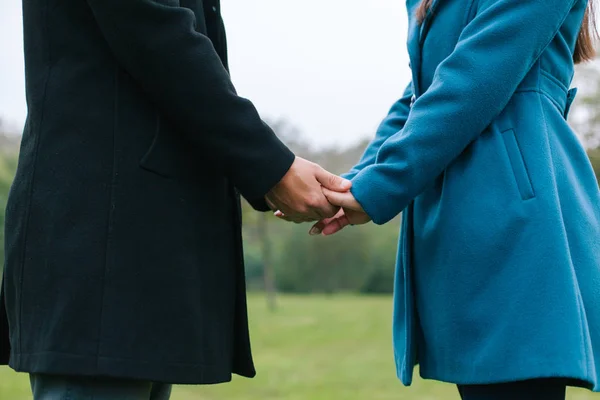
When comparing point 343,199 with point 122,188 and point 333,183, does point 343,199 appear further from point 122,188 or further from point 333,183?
point 122,188

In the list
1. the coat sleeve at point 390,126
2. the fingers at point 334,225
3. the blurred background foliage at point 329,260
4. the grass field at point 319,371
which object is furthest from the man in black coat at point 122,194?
the blurred background foliage at point 329,260

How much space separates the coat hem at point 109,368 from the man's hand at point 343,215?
0.57 meters

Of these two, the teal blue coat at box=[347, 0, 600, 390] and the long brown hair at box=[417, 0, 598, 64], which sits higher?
the long brown hair at box=[417, 0, 598, 64]

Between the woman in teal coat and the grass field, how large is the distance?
13.2ft

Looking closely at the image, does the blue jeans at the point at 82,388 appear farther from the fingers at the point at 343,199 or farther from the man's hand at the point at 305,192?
the fingers at the point at 343,199

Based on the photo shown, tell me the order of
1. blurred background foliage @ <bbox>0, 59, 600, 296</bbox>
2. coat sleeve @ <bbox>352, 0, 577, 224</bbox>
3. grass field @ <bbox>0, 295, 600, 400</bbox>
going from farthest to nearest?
blurred background foliage @ <bbox>0, 59, 600, 296</bbox>
grass field @ <bbox>0, 295, 600, 400</bbox>
coat sleeve @ <bbox>352, 0, 577, 224</bbox>

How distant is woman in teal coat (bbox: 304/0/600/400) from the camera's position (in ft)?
5.68

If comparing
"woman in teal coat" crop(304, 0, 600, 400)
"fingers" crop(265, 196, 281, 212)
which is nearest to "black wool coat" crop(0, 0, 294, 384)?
"fingers" crop(265, 196, 281, 212)

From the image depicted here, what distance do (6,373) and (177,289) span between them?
626 cm

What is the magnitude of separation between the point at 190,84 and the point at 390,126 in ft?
2.81

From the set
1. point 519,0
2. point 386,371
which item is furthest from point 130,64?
point 386,371

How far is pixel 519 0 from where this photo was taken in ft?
6.16

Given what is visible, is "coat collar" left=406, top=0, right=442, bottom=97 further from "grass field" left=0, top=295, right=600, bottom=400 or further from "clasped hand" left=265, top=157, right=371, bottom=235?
"grass field" left=0, top=295, right=600, bottom=400

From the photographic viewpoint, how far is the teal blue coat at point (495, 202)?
1.73 metres
